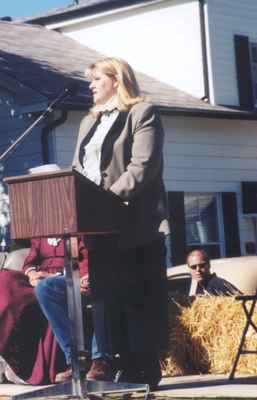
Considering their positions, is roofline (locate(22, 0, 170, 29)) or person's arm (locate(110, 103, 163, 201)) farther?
roofline (locate(22, 0, 170, 29))

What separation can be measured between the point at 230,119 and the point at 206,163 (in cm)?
99

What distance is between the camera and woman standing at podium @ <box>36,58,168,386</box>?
6.38 m

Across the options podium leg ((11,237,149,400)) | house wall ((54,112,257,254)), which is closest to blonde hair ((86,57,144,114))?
podium leg ((11,237,149,400))

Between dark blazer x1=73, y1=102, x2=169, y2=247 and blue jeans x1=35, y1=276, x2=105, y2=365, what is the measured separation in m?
0.73

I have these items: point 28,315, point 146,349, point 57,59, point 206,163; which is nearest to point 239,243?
point 206,163

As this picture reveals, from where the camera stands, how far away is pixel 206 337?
27.6 feet

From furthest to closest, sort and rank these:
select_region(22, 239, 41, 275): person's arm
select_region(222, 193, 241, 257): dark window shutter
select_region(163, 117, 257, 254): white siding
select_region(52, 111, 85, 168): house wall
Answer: select_region(222, 193, 241, 257): dark window shutter, select_region(163, 117, 257, 254): white siding, select_region(52, 111, 85, 168): house wall, select_region(22, 239, 41, 275): person's arm

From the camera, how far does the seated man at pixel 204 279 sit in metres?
9.20

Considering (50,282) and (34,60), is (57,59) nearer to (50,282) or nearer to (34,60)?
(34,60)

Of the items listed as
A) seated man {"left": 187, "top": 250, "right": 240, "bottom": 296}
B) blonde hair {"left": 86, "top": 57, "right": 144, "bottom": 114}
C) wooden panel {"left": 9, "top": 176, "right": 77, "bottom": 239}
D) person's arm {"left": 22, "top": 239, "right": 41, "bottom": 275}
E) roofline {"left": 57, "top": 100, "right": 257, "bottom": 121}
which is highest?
roofline {"left": 57, "top": 100, "right": 257, "bottom": 121}

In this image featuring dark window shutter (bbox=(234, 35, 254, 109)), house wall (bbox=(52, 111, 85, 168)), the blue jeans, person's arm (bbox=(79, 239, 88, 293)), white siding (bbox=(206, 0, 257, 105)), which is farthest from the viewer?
dark window shutter (bbox=(234, 35, 254, 109))

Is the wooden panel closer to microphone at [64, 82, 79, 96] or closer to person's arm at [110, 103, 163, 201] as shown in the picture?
person's arm at [110, 103, 163, 201]

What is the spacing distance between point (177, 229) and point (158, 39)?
3996mm

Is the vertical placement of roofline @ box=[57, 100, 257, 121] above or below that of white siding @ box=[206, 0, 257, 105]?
below
